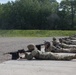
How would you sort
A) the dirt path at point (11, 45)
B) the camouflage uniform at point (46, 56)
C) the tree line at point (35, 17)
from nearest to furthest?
the camouflage uniform at point (46, 56) → the dirt path at point (11, 45) → the tree line at point (35, 17)

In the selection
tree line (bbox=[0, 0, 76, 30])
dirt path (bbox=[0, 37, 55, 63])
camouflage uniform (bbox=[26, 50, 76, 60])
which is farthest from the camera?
tree line (bbox=[0, 0, 76, 30])

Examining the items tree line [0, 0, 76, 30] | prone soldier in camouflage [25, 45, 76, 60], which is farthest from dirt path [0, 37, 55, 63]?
tree line [0, 0, 76, 30]

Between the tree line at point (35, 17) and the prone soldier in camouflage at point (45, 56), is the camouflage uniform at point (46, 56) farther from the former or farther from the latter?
the tree line at point (35, 17)

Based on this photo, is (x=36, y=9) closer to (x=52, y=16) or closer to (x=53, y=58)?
(x=52, y=16)

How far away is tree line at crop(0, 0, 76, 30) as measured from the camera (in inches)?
3009

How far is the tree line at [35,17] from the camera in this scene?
7644 cm

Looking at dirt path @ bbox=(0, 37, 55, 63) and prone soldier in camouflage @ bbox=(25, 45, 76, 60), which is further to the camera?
dirt path @ bbox=(0, 37, 55, 63)

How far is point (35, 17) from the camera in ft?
254
